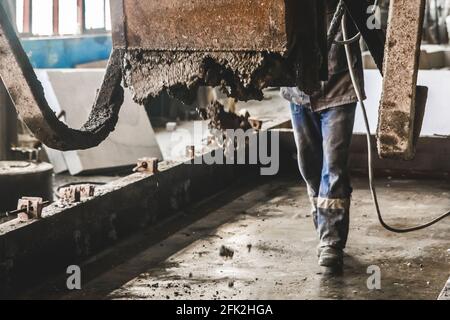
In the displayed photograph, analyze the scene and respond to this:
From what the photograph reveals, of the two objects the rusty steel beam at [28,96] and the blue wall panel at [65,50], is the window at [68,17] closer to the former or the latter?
the blue wall panel at [65,50]

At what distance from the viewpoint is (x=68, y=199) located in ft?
16.0

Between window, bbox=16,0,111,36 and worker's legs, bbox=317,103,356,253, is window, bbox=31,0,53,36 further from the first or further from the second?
worker's legs, bbox=317,103,356,253

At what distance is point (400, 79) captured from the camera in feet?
6.14

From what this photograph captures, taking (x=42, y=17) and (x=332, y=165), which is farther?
(x=42, y=17)

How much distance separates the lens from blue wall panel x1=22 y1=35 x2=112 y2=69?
11078 millimetres

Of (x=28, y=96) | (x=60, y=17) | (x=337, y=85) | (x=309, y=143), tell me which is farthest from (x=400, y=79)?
(x=60, y=17)

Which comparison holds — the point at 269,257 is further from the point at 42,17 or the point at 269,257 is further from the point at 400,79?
the point at 42,17

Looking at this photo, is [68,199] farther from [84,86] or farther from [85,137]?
[84,86]

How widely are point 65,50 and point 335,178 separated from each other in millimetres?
7952

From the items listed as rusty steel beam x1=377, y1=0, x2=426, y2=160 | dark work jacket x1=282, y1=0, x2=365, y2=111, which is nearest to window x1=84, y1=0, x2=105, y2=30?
dark work jacket x1=282, y1=0, x2=365, y2=111

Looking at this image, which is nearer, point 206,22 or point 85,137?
A: point 206,22

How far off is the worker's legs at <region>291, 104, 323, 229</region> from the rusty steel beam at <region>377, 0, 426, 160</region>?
8.90 ft
